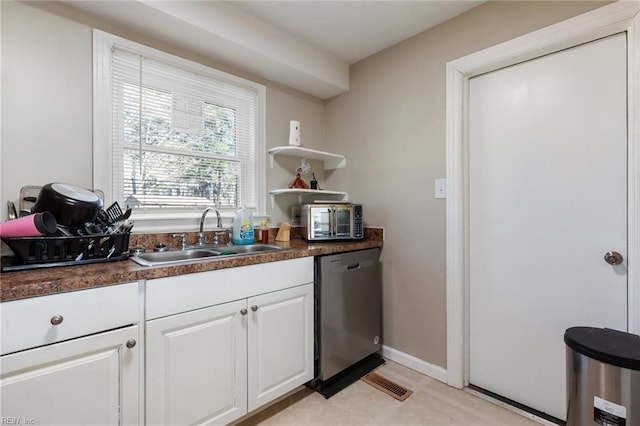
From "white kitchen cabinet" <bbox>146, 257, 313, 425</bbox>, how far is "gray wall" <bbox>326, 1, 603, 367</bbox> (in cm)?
80

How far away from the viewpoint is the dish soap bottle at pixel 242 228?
6.84 ft

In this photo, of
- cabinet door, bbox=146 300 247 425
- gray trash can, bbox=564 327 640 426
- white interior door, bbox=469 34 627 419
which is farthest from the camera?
white interior door, bbox=469 34 627 419

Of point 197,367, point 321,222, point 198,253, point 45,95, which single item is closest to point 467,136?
point 321,222

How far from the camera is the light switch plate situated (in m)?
1.99

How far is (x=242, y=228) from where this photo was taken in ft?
6.83

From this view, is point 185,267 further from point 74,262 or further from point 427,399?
point 427,399

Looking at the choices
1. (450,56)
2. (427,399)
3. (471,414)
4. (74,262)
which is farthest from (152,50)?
(471,414)

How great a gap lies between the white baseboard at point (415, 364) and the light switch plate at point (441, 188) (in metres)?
1.17

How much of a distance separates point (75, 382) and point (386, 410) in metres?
→ 1.52

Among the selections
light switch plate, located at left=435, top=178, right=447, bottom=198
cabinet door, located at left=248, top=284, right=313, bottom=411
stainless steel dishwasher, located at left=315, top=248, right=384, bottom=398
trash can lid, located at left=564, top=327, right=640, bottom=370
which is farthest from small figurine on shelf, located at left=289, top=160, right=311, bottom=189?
trash can lid, located at left=564, top=327, right=640, bottom=370

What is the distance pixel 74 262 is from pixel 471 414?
2152 millimetres

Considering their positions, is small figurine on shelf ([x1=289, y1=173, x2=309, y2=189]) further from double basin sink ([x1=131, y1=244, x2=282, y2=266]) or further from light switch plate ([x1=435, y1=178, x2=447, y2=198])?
light switch plate ([x1=435, y1=178, x2=447, y2=198])

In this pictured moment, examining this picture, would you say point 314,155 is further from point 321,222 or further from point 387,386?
point 387,386

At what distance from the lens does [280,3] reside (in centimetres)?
181
